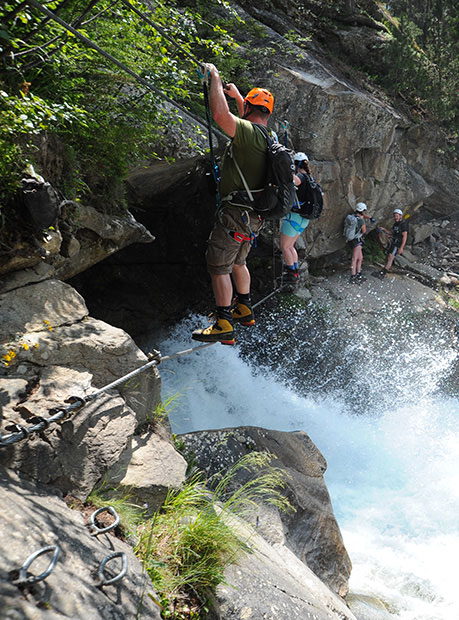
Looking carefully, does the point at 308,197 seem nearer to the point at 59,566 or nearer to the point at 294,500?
the point at 294,500

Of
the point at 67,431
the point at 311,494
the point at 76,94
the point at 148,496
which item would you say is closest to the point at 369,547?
the point at 311,494

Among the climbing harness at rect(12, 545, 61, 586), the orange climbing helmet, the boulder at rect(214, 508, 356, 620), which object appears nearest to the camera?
the climbing harness at rect(12, 545, 61, 586)

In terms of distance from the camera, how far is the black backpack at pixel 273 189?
380cm

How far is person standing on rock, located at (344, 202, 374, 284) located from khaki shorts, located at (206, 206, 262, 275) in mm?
8140

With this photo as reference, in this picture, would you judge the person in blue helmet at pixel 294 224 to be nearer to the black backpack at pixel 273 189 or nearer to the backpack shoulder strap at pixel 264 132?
the black backpack at pixel 273 189

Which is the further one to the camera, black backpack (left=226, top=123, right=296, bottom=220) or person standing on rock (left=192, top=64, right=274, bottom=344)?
black backpack (left=226, top=123, right=296, bottom=220)

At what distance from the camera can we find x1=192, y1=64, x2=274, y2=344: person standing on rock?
3.58m

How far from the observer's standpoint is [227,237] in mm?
4207

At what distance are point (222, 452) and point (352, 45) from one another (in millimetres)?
11870

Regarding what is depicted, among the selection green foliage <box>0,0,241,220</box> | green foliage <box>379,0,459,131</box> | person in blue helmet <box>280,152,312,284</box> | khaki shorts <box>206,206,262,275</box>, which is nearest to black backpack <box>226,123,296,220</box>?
khaki shorts <box>206,206,262,275</box>

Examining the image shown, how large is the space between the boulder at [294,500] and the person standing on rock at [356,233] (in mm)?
7459

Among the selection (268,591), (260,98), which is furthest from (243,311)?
(268,591)

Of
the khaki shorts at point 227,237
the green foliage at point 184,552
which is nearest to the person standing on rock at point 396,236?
the khaki shorts at point 227,237

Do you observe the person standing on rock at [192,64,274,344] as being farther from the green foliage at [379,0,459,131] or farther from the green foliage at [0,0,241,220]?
the green foliage at [379,0,459,131]
